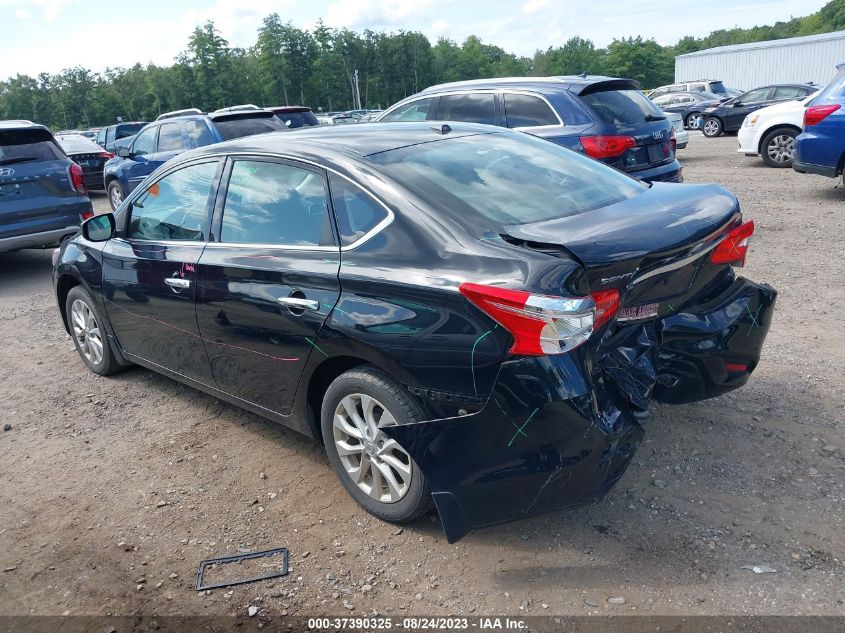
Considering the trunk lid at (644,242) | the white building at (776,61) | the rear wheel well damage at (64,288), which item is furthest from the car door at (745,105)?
the white building at (776,61)

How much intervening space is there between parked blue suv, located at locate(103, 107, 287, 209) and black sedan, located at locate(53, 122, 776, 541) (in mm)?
7319

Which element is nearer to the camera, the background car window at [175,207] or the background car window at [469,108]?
the background car window at [175,207]

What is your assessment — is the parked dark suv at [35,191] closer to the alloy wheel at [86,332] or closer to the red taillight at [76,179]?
the red taillight at [76,179]

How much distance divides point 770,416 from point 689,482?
0.86 m

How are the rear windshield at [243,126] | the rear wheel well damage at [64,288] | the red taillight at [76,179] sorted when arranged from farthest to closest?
1. the rear windshield at [243,126]
2. the red taillight at [76,179]
3. the rear wheel well damage at [64,288]

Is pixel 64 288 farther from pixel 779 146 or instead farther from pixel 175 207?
pixel 779 146

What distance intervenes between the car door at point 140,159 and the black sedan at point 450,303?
8.83 m

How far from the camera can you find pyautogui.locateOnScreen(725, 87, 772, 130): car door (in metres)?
21.9

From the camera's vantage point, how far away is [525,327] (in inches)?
104

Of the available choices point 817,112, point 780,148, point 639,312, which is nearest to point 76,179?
point 639,312

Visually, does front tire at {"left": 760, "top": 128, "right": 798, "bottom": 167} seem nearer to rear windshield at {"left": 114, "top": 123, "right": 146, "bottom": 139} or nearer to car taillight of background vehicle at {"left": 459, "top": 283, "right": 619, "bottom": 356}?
car taillight of background vehicle at {"left": 459, "top": 283, "right": 619, "bottom": 356}

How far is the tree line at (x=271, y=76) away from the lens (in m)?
72.2

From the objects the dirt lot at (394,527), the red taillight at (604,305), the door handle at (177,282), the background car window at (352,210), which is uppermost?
the background car window at (352,210)

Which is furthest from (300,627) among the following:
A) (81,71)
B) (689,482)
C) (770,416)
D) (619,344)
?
(81,71)
